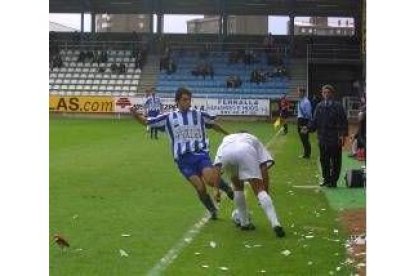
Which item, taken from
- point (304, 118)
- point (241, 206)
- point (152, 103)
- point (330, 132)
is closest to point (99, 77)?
point (152, 103)

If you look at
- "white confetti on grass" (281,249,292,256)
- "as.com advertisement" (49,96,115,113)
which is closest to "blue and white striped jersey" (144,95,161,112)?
"as.com advertisement" (49,96,115,113)

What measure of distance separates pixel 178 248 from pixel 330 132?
12.0 ft

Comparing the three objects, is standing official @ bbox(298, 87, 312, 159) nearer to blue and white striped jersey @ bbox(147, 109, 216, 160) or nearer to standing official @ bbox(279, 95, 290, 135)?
standing official @ bbox(279, 95, 290, 135)

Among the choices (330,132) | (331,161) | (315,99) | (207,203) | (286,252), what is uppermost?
(315,99)

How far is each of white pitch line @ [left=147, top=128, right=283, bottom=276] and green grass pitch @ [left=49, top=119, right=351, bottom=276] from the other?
3 centimetres

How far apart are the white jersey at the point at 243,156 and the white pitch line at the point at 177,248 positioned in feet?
1.70

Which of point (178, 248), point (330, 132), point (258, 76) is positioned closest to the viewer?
point (178, 248)

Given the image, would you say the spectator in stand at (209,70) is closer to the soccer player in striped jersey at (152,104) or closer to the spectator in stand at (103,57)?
the soccer player in striped jersey at (152,104)

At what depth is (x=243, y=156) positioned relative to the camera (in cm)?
598

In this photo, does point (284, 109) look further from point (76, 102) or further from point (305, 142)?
point (76, 102)

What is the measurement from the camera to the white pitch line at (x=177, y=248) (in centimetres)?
504

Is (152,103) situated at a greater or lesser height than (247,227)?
greater

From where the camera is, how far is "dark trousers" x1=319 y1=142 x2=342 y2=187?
8.72 m

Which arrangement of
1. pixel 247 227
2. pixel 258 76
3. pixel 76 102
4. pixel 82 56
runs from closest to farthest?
pixel 247 227 < pixel 82 56 < pixel 258 76 < pixel 76 102
